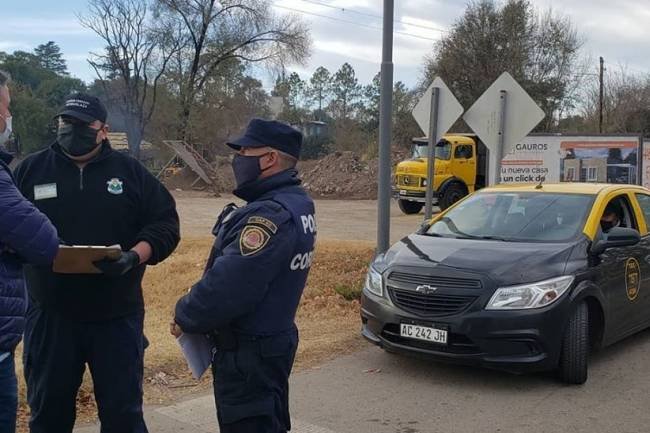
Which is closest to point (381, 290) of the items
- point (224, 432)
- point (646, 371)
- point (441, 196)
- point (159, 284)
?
point (646, 371)

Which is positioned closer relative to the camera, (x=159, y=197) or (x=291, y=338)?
(x=291, y=338)

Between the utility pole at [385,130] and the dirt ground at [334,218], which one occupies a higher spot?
the utility pole at [385,130]

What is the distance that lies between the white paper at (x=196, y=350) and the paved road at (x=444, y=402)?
5.83 ft

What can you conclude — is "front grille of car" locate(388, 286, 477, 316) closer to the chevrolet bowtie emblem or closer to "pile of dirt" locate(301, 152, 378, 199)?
the chevrolet bowtie emblem

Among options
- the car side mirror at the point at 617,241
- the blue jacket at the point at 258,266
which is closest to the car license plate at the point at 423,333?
the car side mirror at the point at 617,241

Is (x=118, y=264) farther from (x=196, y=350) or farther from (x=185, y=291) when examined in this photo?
(x=185, y=291)

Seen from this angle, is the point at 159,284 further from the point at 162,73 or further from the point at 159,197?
the point at 162,73

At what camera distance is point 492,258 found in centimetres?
559

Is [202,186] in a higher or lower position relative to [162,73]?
lower

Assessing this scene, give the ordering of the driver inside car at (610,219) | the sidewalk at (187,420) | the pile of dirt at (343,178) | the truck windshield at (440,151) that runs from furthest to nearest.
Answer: the pile of dirt at (343,178)
the truck windshield at (440,151)
the driver inside car at (610,219)
the sidewalk at (187,420)

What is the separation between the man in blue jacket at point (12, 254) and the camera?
258 centimetres

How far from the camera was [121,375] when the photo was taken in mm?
3318

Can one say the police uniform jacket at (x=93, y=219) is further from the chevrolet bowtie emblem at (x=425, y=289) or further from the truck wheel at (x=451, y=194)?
the truck wheel at (x=451, y=194)

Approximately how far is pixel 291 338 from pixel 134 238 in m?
1.05
